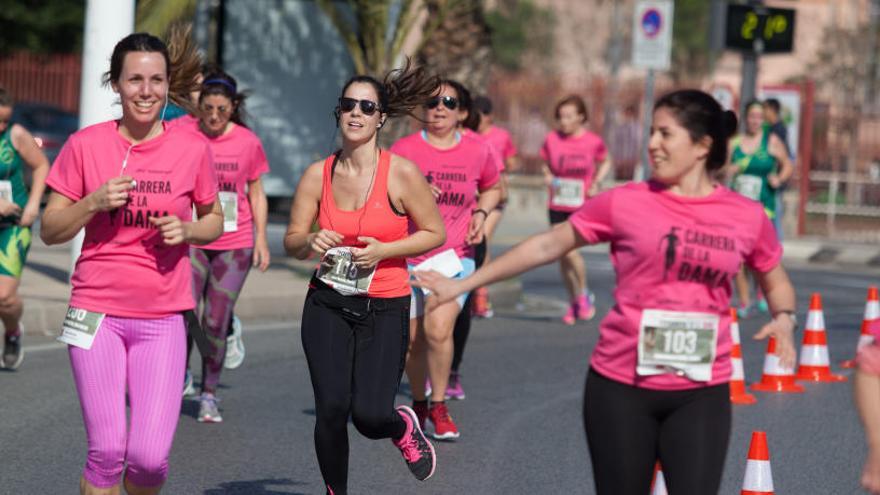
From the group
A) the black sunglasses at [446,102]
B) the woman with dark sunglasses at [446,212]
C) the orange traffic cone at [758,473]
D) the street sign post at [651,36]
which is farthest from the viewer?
the street sign post at [651,36]

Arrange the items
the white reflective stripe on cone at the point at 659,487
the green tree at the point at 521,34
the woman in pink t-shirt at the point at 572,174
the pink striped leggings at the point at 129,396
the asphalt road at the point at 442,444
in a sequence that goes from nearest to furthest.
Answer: the pink striped leggings at the point at 129,396
the white reflective stripe on cone at the point at 659,487
the asphalt road at the point at 442,444
the woman in pink t-shirt at the point at 572,174
the green tree at the point at 521,34

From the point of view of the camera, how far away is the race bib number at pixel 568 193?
45.8 ft

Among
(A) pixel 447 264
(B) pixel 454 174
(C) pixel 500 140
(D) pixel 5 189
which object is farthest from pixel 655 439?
(C) pixel 500 140

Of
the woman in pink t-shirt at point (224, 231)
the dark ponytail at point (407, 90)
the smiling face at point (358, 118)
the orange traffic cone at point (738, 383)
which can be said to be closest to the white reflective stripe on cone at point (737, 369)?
the orange traffic cone at point (738, 383)

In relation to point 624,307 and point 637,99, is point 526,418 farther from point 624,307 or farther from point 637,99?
point 637,99

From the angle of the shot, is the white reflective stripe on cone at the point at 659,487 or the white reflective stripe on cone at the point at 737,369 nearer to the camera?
the white reflective stripe on cone at the point at 659,487

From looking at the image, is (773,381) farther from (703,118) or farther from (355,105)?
(703,118)

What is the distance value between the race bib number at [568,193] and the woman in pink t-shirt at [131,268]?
8515mm

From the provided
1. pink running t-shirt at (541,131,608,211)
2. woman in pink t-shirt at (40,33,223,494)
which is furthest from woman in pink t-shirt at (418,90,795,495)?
pink running t-shirt at (541,131,608,211)

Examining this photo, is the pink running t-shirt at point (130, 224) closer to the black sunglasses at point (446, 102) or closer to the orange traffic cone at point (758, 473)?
the orange traffic cone at point (758, 473)

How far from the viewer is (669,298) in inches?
193

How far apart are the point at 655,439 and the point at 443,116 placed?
4.16 m

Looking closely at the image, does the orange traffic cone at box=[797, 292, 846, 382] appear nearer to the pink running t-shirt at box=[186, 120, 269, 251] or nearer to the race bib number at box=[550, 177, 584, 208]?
the race bib number at box=[550, 177, 584, 208]

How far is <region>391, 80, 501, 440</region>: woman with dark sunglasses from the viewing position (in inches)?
333
